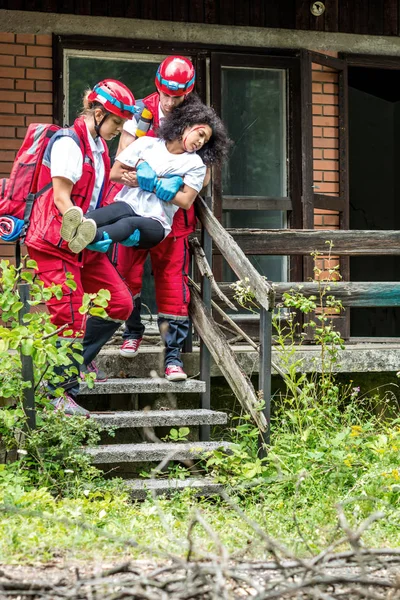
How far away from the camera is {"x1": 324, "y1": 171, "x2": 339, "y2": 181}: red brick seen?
878 cm

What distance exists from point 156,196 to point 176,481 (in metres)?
1.79

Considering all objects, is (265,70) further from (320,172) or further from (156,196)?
(156,196)

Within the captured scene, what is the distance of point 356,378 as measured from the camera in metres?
7.61

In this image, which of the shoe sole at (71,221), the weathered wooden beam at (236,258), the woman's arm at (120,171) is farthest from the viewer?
the woman's arm at (120,171)

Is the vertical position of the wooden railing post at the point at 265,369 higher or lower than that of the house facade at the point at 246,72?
lower

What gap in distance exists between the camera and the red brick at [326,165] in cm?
873

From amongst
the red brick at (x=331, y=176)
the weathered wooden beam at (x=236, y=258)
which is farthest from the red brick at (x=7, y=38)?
the red brick at (x=331, y=176)

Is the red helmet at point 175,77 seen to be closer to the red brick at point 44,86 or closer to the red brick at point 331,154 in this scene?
the red brick at point 44,86

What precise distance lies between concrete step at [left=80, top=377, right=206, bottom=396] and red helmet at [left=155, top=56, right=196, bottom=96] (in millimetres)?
1859

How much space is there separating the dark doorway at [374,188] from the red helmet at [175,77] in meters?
7.03

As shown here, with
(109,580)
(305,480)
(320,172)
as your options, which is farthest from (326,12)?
(109,580)

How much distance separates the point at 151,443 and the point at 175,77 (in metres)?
2.32

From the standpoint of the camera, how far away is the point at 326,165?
28.8 ft

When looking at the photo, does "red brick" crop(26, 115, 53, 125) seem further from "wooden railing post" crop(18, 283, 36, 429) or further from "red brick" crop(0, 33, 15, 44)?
"wooden railing post" crop(18, 283, 36, 429)
